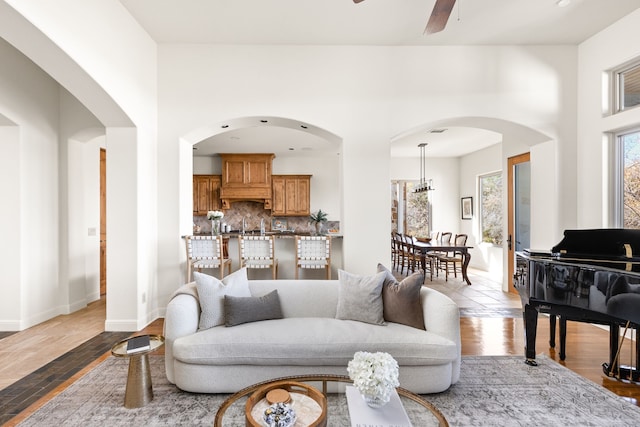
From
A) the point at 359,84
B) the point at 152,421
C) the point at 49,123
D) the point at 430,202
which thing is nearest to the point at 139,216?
the point at 49,123

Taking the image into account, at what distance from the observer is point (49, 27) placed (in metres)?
2.44

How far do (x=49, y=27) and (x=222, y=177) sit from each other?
570 centimetres

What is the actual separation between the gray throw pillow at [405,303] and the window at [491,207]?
19.0 ft

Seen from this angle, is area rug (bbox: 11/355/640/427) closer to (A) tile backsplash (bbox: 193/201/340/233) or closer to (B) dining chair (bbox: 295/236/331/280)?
(B) dining chair (bbox: 295/236/331/280)

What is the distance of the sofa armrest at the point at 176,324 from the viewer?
232 cm

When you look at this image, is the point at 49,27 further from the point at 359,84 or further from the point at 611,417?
the point at 611,417

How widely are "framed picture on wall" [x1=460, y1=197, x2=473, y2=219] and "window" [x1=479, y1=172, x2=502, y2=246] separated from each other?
34 centimetres

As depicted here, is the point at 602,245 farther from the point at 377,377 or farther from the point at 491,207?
the point at 491,207

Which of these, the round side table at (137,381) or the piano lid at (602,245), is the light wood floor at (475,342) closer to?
the piano lid at (602,245)

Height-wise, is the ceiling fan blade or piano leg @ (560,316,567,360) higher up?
the ceiling fan blade

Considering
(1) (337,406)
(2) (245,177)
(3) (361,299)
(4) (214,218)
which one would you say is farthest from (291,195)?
(1) (337,406)

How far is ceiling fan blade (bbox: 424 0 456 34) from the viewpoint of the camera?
2390 millimetres

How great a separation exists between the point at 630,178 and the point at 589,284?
2.42 meters

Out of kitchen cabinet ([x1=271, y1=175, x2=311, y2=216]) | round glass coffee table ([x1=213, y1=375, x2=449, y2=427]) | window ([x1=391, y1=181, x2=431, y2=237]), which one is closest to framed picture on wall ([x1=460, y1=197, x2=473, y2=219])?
window ([x1=391, y1=181, x2=431, y2=237])
